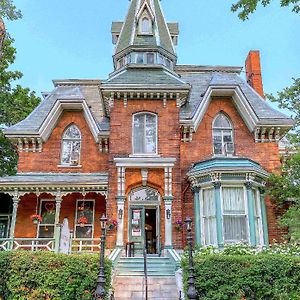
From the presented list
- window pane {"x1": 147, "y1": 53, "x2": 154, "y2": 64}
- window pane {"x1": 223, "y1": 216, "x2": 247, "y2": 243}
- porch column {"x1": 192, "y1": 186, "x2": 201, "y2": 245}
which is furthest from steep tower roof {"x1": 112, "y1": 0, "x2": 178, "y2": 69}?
window pane {"x1": 223, "y1": 216, "x2": 247, "y2": 243}

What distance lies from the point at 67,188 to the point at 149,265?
5413 millimetres

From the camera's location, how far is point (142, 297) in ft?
36.6

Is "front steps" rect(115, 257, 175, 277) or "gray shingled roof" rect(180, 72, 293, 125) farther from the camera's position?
"gray shingled roof" rect(180, 72, 293, 125)

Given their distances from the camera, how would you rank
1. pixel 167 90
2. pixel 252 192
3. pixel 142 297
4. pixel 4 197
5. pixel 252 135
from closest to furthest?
pixel 142 297
pixel 252 192
pixel 167 90
pixel 252 135
pixel 4 197

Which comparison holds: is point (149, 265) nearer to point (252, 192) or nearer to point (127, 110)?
point (252, 192)

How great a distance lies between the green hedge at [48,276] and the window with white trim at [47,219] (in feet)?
23.6

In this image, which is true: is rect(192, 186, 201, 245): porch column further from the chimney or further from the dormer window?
the dormer window

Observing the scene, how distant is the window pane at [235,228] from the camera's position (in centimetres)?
1521

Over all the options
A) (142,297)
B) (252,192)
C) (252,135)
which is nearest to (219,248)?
(252,192)

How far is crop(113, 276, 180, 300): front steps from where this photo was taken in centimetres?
1123

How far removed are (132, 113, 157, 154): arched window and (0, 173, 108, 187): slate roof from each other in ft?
6.94

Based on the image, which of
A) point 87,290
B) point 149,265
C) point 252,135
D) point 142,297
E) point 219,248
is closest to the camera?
point 87,290

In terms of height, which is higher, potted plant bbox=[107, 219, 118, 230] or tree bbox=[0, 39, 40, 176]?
tree bbox=[0, 39, 40, 176]

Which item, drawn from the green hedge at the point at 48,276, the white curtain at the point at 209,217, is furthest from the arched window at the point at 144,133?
the green hedge at the point at 48,276
